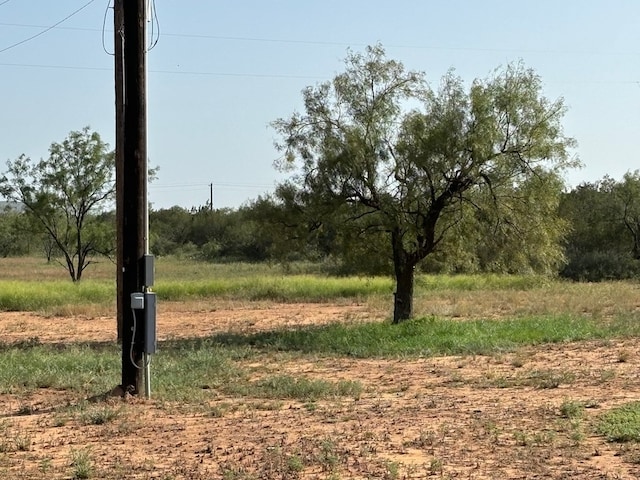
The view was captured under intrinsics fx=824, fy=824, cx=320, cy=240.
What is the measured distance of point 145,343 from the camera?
9.86 meters

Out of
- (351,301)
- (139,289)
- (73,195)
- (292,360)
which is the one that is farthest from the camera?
(73,195)

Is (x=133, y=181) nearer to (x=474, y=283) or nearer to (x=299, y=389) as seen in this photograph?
(x=299, y=389)

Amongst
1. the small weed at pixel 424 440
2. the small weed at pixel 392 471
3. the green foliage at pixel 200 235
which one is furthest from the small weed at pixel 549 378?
the green foliage at pixel 200 235

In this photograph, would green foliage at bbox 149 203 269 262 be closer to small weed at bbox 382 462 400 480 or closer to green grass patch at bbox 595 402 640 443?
green grass patch at bbox 595 402 640 443

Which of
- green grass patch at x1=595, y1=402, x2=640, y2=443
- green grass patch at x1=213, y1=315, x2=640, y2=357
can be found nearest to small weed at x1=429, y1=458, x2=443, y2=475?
green grass patch at x1=595, y1=402, x2=640, y2=443

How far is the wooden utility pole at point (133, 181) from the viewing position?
32.5 ft

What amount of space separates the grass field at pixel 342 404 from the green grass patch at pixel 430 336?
0.05 meters

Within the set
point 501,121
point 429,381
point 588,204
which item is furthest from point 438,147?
point 588,204

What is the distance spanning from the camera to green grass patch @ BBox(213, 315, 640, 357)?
15703mm

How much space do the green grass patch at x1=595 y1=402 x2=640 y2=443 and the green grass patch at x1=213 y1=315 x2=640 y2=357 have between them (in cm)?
653

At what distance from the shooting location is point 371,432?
7832 millimetres

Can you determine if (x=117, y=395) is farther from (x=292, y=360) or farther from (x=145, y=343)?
(x=292, y=360)

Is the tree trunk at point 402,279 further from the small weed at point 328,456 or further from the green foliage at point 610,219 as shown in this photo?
the green foliage at point 610,219

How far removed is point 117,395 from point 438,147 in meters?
9.99
